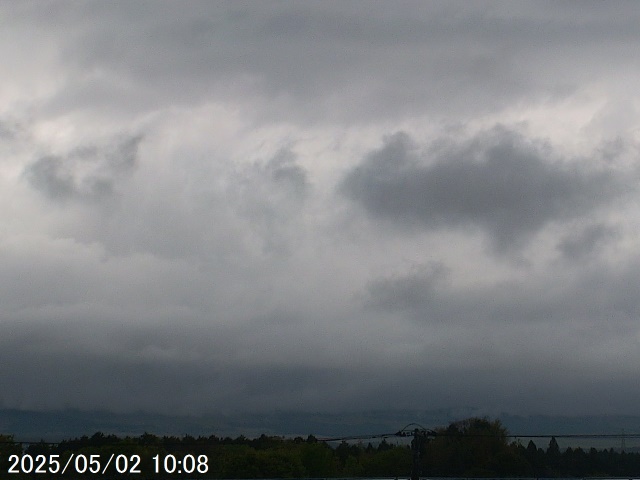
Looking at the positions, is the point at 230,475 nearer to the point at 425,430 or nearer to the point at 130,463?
the point at 130,463

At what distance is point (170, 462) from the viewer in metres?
191

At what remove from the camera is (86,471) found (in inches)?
5901

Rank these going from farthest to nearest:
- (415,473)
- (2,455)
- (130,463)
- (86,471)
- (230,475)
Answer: (230,475) < (2,455) < (130,463) < (86,471) < (415,473)

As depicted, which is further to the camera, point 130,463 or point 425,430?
point 130,463

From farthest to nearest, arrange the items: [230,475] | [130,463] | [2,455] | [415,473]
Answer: [230,475], [2,455], [130,463], [415,473]

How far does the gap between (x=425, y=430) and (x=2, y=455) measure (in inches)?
3798

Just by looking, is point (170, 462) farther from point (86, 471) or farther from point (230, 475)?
point (86, 471)

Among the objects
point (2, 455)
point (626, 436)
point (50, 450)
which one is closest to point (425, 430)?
point (626, 436)

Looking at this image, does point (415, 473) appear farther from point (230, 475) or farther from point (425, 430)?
point (230, 475)

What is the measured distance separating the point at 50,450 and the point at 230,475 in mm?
34683

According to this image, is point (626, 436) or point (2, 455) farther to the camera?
point (2, 455)

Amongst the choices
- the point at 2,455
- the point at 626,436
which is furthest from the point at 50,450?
the point at 626,436

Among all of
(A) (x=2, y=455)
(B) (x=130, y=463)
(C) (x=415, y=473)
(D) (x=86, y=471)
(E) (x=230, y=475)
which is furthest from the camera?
(E) (x=230, y=475)

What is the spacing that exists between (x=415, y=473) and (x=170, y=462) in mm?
91316
